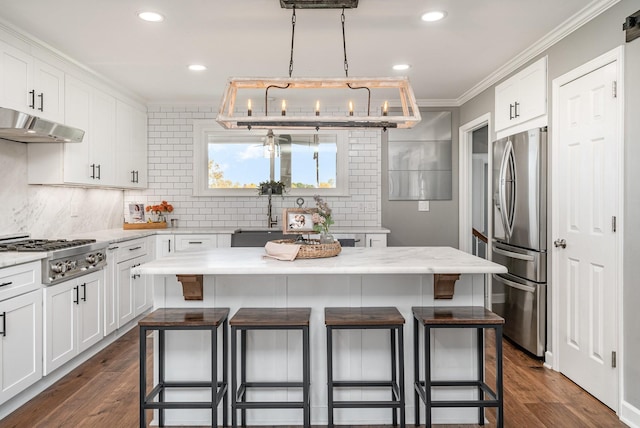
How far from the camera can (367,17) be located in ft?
10.4

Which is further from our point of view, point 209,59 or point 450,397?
point 209,59

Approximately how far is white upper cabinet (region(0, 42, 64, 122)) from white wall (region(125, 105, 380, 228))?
6.26 ft

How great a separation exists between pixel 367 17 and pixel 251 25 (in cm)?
82

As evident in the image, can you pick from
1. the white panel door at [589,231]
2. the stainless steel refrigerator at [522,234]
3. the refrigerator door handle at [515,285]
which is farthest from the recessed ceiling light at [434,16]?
the refrigerator door handle at [515,285]

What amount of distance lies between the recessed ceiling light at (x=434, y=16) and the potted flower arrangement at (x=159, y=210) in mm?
3832

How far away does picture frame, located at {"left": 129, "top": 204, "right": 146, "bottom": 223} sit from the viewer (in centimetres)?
552

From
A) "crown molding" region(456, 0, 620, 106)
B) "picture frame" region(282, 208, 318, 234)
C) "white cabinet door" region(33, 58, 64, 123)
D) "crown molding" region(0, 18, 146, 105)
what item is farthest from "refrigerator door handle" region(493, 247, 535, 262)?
"crown molding" region(0, 18, 146, 105)

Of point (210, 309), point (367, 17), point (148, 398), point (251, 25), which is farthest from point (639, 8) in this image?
point (148, 398)

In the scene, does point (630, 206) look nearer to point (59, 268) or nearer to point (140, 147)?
point (59, 268)

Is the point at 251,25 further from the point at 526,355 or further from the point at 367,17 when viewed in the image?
the point at 526,355

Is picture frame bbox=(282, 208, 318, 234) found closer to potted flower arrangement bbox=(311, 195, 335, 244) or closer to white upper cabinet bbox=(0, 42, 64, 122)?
potted flower arrangement bbox=(311, 195, 335, 244)

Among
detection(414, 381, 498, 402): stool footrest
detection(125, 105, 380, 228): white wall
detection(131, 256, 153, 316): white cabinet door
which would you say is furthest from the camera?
detection(125, 105, 380, 228): white wall

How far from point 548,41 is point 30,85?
3.96 metres

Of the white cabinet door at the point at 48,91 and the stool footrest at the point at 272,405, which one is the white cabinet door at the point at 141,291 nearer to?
the white cabinet door at the point at 48,91
